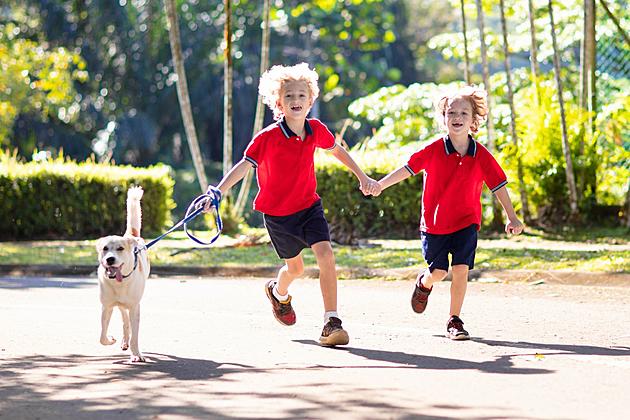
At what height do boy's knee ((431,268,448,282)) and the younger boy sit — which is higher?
the younger boy

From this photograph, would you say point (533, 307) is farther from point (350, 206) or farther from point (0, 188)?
point (0, 188)

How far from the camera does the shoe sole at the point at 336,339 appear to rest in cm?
876

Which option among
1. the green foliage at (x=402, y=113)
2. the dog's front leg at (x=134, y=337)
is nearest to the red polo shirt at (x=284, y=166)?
A: the dog's front leg at (x=134, y=337)

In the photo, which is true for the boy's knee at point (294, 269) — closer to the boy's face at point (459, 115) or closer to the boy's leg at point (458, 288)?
the boy's leg at point (458, 288)

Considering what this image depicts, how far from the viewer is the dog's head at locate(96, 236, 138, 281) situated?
7938mm

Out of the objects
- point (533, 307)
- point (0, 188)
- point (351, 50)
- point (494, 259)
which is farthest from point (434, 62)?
point (533, 307)

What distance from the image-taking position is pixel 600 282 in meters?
12.9

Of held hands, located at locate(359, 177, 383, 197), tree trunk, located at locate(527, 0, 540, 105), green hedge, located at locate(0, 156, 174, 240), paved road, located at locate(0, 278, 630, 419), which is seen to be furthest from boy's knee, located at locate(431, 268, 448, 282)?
→ green hedge, located at locate(0, 156, 174, 240)

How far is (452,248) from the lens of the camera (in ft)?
30.7

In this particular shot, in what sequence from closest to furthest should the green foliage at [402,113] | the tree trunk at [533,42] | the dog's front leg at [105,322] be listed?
the dog's front leg at [105,322] → the tree trunk at [533,42] → the green foliage at [402,113]

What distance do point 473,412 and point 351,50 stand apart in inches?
1686

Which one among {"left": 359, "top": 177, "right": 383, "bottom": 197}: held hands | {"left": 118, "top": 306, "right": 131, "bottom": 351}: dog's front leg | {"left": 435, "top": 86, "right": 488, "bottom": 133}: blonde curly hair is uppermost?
{"left": 435, "top": 86, "right": 488, "bottom": 133}: blonde curly hair

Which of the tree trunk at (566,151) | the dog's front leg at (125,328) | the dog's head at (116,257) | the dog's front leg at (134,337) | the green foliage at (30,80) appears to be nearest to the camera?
the dog's head at (116,257)

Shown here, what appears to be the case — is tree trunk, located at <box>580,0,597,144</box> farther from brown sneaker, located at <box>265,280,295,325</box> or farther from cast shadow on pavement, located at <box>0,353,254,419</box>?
cast shadow on pavement, located at <box>0,353,254,419</box>
